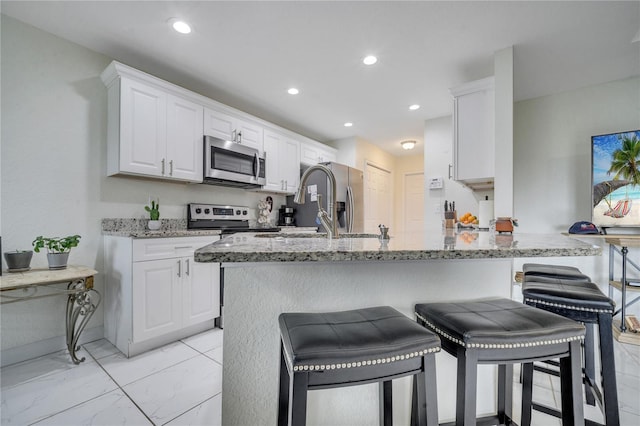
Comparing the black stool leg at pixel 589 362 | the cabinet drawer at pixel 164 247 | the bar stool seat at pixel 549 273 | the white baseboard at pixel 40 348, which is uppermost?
the cabinet drawer at pixel 164 247

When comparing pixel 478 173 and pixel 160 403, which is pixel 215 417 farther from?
pixel 478 173

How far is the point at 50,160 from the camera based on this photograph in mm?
2139

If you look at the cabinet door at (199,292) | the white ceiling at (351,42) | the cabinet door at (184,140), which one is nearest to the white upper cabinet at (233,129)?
the cabinet door at (184,140)

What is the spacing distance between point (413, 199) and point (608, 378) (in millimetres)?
4980

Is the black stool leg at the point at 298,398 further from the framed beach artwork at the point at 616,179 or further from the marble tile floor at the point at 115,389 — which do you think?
the framed beach artwork at the point at 616,179

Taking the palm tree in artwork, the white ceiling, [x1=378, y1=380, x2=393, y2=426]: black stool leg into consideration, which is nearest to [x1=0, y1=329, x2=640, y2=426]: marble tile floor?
[x1=378, y1=380, x2=393, y2=426]: black stool leg

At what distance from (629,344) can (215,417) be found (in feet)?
10.8

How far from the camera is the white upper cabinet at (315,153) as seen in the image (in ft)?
13.6

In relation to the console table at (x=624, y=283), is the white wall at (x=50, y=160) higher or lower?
higher

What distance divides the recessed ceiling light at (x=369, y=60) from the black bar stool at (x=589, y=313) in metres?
2.17

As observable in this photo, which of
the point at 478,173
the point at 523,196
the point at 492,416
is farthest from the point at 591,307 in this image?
the point at 523,196

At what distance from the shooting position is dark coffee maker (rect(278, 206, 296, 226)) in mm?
4023

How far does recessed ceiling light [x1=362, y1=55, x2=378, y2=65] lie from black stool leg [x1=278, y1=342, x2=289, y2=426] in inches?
99.4

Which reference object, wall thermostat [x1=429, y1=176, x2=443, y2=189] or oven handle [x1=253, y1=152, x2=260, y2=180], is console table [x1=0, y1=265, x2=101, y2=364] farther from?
wall thermostat [x1=429, y1=176, x2=443, y2=189]
